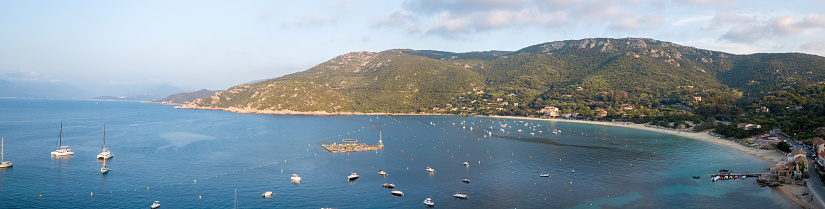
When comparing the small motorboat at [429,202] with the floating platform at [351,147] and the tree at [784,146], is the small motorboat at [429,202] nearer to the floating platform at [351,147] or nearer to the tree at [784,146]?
the floating platform at [351,147]

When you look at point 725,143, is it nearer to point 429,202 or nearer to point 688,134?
point 688,134

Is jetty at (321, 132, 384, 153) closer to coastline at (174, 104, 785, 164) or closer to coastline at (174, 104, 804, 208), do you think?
coastline at (174, 104, 804, 208)

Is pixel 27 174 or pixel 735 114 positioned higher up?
pixel 735 114

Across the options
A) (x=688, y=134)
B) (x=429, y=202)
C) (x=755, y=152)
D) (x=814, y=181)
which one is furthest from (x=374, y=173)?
(x=688, y=134)

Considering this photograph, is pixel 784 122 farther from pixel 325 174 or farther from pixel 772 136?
pixel 325 174

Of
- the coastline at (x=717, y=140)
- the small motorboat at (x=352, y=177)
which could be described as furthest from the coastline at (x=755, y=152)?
the small motorboat at (x=352, y=177)

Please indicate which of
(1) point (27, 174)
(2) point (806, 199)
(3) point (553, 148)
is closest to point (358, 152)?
(3) point (553, 148)

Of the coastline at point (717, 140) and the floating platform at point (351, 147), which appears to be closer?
the coastline at point (717, 140)

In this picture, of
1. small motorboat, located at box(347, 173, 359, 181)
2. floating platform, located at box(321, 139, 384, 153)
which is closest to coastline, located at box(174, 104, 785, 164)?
small motorboat, located at box(347, 173, 359, 181)
